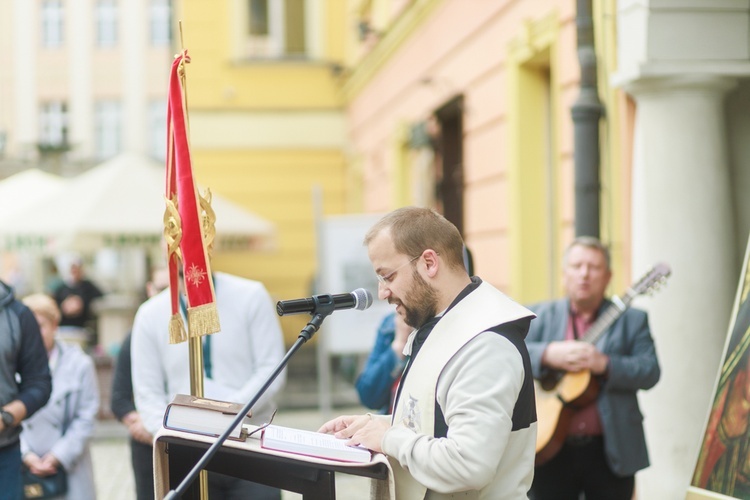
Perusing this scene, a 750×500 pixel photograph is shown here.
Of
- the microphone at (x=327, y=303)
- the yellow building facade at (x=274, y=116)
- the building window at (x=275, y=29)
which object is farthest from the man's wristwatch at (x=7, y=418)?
→ the building window at (x=275, y=29)

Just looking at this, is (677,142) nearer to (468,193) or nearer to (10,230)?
(468,193)

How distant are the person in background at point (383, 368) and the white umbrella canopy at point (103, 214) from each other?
6154 mm

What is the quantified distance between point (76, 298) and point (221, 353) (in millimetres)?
10412

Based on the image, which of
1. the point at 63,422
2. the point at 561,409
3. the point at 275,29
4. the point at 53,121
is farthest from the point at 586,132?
the point at 53,121

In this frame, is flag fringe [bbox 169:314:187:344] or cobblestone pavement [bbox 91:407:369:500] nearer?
flag fringe [bbox 169:314:187:344]

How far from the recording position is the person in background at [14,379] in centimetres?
498

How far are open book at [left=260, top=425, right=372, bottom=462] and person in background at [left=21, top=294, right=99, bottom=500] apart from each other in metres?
3.07

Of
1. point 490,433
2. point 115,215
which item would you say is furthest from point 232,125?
point 490,433

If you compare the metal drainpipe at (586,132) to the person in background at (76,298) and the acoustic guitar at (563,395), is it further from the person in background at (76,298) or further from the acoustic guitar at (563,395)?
the person in background at (76,298)

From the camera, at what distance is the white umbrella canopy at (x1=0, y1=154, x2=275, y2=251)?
11.9 meters

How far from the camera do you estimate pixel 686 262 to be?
658 cm

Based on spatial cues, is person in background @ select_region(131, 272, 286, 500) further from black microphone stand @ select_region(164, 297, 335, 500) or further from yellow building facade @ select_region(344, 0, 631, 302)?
yellow building facade @ select_region(344, 0, 631, 302)

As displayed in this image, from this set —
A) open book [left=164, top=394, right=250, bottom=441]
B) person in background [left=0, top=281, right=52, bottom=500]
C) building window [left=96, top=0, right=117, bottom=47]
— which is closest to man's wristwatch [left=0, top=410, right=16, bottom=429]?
person in background [left=0, top=281, right=52, bottom=500]

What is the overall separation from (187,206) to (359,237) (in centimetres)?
785
